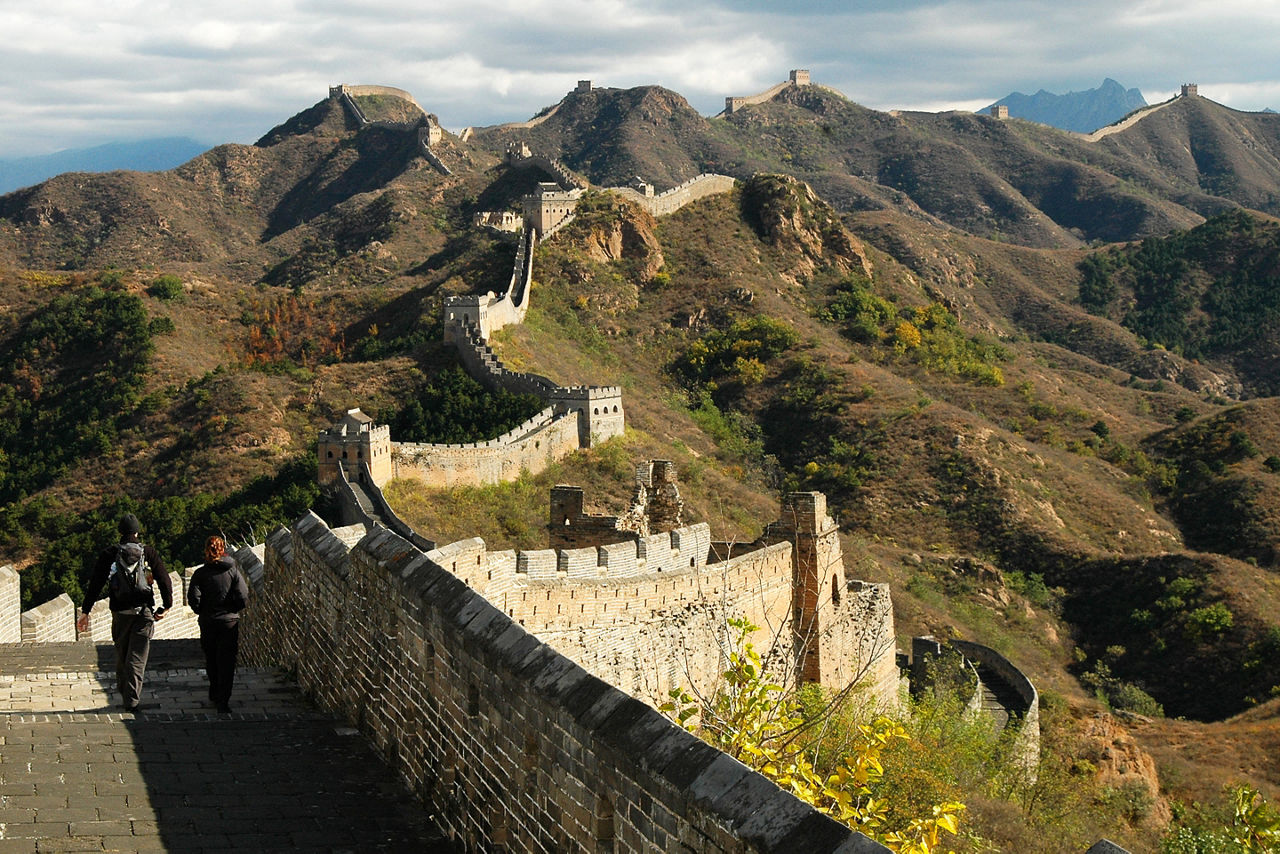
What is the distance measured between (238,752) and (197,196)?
13792 centimetres

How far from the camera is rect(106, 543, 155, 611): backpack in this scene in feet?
34.2

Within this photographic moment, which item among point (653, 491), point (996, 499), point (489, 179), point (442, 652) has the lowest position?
point (996, 499)

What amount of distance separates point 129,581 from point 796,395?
2541 inches

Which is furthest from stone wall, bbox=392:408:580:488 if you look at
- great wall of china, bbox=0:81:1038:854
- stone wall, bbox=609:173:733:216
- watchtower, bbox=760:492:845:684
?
stone wall, bbox=609:173:733:216

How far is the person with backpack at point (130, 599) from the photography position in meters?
10.1

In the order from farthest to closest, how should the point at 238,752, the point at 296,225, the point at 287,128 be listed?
the point at 287,128, the point at 296,225, the point at 238,752

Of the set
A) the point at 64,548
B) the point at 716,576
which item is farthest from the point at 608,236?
the point at 716,576

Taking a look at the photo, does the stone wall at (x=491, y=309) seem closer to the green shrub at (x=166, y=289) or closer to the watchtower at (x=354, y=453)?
the watchtower at (x=354, y=453)

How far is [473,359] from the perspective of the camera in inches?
2367

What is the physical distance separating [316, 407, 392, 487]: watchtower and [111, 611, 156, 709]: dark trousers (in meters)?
35.3

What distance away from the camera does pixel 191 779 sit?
8273mm

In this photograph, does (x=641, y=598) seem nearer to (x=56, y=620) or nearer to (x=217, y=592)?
(x=56, y=620)

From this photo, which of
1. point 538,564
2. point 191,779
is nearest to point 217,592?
point 191,779

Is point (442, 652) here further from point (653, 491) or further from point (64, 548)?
point (64, 548)
